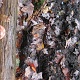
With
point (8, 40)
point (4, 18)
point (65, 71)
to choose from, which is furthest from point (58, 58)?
point (4, 18)

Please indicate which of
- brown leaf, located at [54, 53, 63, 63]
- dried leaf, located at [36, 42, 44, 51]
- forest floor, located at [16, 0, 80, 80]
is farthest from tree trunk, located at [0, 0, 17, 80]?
brown leaf, located at [54, 53, 63, 63]

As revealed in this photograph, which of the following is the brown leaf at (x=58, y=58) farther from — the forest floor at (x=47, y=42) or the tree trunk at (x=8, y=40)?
the tree trunk at (x=8, y=40)

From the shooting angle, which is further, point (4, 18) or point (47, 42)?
point (47, 42)

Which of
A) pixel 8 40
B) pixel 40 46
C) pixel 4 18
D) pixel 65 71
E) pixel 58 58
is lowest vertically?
pixel 65 71

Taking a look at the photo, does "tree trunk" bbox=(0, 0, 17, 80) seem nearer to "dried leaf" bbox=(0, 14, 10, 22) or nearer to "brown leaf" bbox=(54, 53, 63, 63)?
"dried leaf" bbox=(0, 14, 10, 22)

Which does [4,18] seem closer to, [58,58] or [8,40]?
[8,40]

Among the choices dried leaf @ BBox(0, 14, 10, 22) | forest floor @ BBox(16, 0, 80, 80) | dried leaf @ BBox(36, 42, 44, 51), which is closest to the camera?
dried leaf @ BBox(0, 14, 10, 22)

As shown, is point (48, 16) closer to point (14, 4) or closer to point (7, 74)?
point (14, 4)
